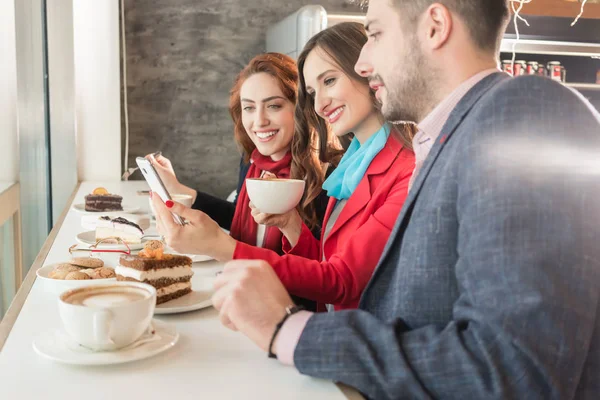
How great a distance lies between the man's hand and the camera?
0.86 m

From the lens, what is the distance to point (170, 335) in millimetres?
958

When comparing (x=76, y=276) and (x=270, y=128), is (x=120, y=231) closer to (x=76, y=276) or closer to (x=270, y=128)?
(x=76, y=276)

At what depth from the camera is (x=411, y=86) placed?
1.03 meters

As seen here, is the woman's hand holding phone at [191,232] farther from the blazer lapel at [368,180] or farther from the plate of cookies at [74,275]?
the blazer lapel at [368,180]

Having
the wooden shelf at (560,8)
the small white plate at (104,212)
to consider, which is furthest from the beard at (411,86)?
the wooden shelf at (560,8)

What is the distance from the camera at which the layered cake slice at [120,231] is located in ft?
5.61

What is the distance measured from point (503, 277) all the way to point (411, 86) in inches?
16.9

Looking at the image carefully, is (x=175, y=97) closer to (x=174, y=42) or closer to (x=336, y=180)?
(x=174, y=42)

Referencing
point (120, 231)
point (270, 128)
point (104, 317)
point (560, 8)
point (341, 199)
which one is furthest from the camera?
point (560, 8)

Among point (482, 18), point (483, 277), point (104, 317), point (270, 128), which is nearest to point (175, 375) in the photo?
point (104, 317)

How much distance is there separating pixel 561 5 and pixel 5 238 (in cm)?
340

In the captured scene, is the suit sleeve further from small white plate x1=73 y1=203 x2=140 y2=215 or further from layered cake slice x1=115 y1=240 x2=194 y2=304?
small white plate x1=73 y1=203 x2=140 y2=215

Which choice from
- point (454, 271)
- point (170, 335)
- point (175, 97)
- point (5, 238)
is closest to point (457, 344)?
point (454, 271)

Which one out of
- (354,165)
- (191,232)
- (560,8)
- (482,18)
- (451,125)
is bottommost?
(191,232)
